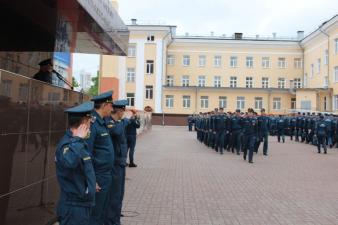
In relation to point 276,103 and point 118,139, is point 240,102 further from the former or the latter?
point 118,139

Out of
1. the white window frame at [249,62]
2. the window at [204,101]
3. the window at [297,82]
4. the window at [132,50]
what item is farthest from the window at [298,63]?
the window at [132,50]

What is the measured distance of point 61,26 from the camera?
8438 millimetres

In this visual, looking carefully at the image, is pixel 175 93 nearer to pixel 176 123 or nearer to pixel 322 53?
pixel 176 123

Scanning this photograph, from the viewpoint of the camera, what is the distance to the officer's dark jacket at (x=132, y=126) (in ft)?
38.9

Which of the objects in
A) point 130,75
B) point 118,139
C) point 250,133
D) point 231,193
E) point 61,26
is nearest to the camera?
point 118,139

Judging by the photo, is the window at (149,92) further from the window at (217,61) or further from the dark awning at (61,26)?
the dark awning at (61,26)

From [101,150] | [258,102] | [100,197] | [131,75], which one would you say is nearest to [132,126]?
[100,197]

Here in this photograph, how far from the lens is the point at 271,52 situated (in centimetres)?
5875

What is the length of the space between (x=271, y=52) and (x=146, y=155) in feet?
146

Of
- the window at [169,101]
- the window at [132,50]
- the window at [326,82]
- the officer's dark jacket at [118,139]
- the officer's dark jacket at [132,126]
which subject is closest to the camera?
the officer's dark jacket at [118,139]

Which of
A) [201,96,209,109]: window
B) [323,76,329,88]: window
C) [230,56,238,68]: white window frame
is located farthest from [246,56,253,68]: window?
[323,76,329,88]: window

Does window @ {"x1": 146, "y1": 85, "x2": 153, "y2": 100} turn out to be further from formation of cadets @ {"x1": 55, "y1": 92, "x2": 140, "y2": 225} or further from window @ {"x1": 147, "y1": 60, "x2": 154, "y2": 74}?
formation of cadets @ {"x1": 55, "y1": 92, "x2": 140, "y2": 225}

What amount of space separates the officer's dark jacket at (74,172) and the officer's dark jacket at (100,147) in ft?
3.37

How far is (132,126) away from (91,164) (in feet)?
27.5
